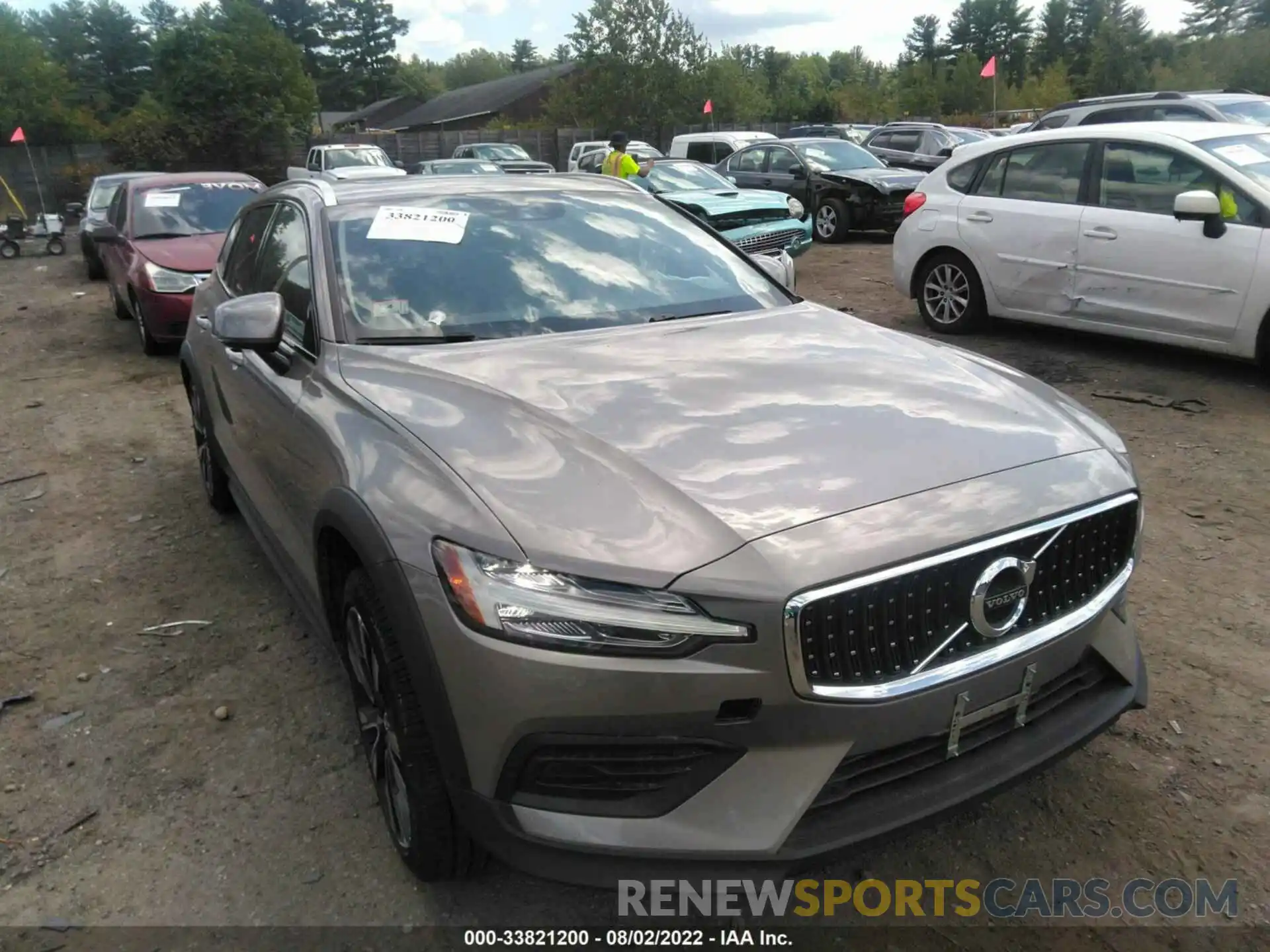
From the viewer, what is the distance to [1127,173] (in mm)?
6816

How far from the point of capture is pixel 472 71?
127m

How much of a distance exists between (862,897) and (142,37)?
85937mm

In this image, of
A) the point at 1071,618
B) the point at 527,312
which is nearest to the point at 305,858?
the point at 527,312

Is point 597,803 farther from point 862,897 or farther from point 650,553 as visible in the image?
point 862,897

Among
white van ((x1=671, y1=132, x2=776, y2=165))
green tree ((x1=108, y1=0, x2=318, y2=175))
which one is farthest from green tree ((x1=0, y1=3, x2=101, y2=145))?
white van ((x1=671, y1=132, x2=776, y2=165))

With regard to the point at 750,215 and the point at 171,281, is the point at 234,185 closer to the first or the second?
the point at 171,281

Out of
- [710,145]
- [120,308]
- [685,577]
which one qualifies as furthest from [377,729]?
[710,145]

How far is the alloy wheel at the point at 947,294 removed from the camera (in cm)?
808

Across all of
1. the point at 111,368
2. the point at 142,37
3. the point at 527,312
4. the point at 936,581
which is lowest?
the point at 111,368

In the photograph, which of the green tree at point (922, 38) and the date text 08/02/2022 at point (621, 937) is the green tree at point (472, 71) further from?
the date text 08/02/2022 at point (621, 937)

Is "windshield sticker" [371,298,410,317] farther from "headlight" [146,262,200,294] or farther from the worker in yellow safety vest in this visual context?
the worker in yellow safety vest

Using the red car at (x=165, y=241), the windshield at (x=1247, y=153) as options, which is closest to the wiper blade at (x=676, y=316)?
the windshield at (x=1247, y=153)

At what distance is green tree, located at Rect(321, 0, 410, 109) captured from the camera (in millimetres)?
87000

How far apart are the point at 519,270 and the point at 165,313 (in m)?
6.65
